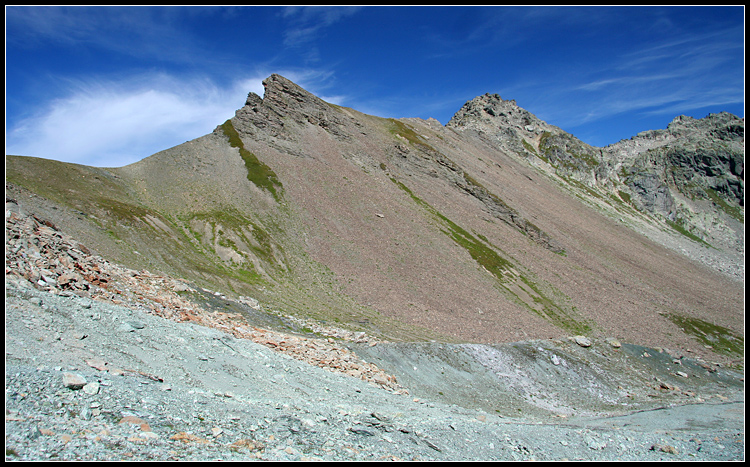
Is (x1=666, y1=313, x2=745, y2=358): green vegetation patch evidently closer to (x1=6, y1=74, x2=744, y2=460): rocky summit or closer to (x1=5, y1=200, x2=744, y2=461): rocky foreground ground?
(x1=6, y1=74, x2=744, y2=460): rocky summit

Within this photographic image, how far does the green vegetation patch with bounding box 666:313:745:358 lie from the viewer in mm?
43594

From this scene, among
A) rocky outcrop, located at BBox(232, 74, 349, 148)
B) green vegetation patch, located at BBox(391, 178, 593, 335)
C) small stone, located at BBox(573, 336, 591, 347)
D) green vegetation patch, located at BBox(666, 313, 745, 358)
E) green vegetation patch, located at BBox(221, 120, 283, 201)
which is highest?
rocky outcrop, located at BBox(232, 74, 349, 148)

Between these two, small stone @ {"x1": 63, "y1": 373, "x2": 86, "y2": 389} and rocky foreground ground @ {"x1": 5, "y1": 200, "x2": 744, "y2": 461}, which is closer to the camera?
rocky foreground ground @ {"x1": 5, "y1": 200, "x2": 744, "y2": 461}

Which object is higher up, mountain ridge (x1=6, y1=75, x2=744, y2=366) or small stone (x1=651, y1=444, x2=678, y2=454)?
mountain ridge (x1=6, y1=75, x2=744, y2=366)

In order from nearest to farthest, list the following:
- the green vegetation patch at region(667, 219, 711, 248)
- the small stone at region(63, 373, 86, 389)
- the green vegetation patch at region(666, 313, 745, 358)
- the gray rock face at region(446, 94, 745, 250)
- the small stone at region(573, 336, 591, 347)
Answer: the small stone at region(63, 373, 86, 389) → the small stone at region(573, 336, 591, 347) → the green vegetation patch at region(666, 313, 745, 358) → the green vegetation patch at region(667, 219, 711, 248) → the gray rock face at region(446, 94, 745, 250)

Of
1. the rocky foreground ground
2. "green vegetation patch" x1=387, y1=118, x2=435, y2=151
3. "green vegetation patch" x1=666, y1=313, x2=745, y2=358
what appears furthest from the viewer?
"green vegetation patch" x1=387, y1=118, x2=435, y2=151

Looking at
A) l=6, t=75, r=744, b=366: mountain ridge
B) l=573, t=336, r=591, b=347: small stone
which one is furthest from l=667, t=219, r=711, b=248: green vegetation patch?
l=573, t=336, r=591, b=347: small stone

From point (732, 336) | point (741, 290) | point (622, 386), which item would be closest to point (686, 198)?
point (741, 290)

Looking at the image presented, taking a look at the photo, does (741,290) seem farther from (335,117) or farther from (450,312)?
(335,117)

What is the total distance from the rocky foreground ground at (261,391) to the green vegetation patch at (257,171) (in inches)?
1032

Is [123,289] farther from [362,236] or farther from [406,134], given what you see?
[406,134]

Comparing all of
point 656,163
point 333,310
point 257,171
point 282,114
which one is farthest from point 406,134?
point 656,163

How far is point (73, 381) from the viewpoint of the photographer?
31.1 ft

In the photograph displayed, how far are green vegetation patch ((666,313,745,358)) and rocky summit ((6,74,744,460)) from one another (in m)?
0.35
